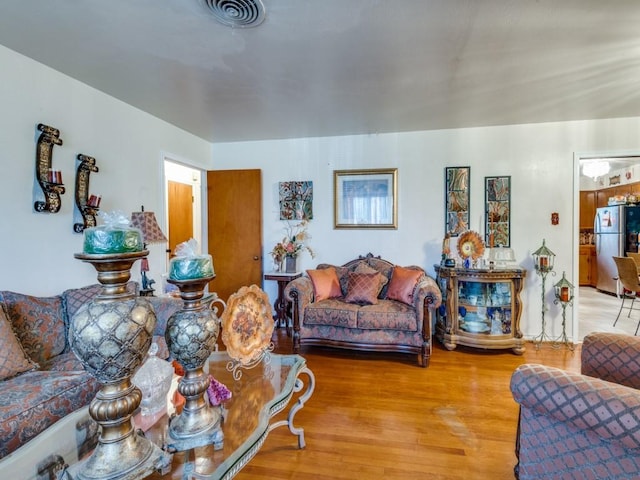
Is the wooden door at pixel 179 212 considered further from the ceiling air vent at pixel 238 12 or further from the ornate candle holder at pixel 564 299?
the ornate candle holder at pixel 564 299

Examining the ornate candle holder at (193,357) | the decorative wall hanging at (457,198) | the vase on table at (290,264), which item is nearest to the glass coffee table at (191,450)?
the ornate candle holder at (193,357)

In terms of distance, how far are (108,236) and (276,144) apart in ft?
11.5

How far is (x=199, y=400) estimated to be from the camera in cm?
133

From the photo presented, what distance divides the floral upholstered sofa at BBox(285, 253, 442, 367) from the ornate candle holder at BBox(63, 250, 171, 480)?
224cm

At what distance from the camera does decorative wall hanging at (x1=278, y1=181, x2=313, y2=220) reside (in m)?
4.13

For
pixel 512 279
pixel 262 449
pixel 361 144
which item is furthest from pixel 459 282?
pixel 262 449

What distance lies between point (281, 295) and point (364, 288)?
3.79 ft

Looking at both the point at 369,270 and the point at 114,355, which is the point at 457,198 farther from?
the point at 114,355

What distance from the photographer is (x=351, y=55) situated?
83.5 inches

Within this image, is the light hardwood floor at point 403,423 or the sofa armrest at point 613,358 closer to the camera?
the sofa armrest at point 613,358

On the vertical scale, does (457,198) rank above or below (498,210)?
above

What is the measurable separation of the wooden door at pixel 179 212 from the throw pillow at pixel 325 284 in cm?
247

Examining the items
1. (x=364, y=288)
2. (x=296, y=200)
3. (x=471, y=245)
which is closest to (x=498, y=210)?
(x=471, y=245)

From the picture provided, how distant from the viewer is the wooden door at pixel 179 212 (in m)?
4.86
